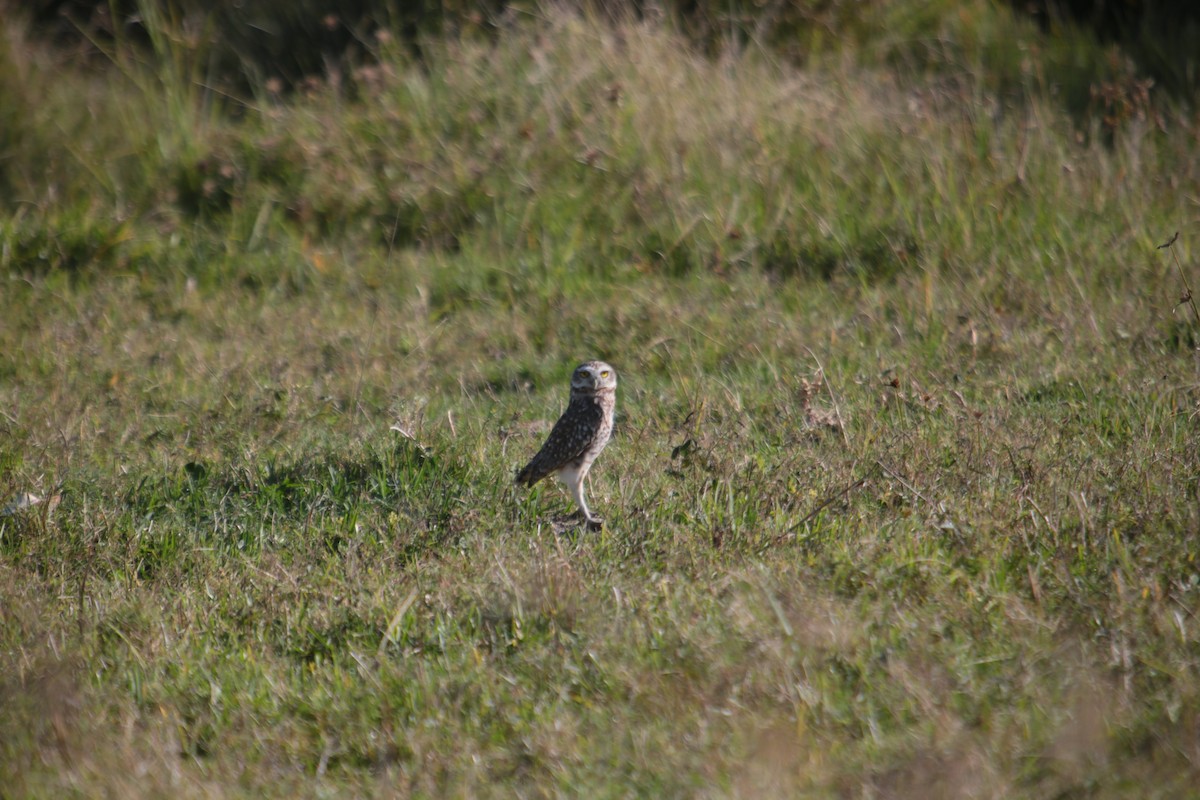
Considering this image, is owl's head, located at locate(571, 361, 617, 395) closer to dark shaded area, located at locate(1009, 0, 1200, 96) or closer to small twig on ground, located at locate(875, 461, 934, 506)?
small twig on ground, located at locate(875, 461, 934, 506)

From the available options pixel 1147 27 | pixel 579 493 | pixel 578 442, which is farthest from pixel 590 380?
pixel 1147 27

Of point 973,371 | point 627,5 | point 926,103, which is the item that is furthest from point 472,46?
point 973,371

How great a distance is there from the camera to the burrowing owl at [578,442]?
4656mm

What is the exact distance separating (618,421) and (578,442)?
3.31ft

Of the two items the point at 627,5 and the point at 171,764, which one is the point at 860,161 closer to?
the point at 627,5

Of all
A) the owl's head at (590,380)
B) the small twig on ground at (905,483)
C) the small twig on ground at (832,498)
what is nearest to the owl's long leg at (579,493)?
the owl's head at (590,380)

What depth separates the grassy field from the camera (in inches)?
126

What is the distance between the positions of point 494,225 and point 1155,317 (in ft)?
13.5

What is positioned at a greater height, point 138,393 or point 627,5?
point 627,5

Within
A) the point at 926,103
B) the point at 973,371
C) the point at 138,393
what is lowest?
the point at 138,393

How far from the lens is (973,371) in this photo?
18.9ft

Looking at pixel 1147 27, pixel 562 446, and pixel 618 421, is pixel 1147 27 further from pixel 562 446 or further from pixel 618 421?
pixel 562 446

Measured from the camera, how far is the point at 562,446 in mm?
4656

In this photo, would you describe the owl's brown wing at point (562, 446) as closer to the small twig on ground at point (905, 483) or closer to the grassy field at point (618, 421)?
the grassy field at point (618, 421)
